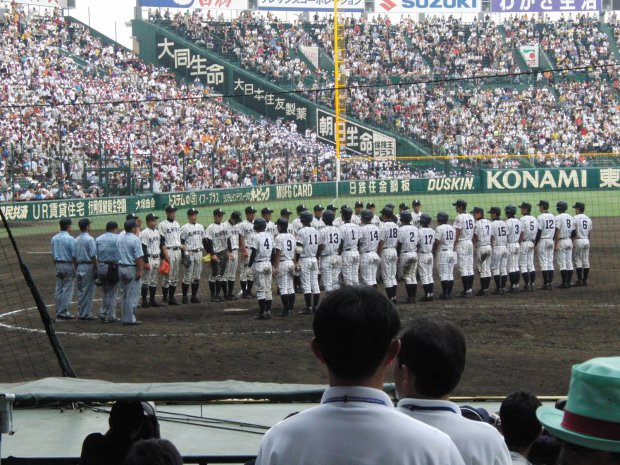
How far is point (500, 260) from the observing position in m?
18.6

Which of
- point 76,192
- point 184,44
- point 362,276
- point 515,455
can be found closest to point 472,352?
point 362,276

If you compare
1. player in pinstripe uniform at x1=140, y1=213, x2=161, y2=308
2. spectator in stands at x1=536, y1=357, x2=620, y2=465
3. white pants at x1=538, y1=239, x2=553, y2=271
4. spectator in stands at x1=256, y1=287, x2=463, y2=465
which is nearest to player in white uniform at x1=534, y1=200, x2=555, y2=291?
white pants at x1=538, y1=239, x2=553, y2=271

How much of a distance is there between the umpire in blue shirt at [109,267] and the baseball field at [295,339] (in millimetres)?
500

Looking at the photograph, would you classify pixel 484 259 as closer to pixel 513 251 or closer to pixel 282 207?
pixel 513 251

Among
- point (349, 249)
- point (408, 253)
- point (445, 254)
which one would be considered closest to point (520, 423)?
point (349, 249)

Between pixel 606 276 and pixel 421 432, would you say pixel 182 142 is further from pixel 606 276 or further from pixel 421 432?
pixel 421 432

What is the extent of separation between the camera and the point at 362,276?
17.3 meters

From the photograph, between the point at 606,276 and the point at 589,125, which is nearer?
the point at 606,276

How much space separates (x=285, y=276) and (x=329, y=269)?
1.09 m

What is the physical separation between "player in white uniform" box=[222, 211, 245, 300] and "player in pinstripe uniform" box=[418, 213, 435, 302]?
11.7 feet

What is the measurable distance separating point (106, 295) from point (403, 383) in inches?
503

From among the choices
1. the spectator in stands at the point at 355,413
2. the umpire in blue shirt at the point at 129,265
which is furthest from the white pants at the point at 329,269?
the spectator in stands at the point at 355,413

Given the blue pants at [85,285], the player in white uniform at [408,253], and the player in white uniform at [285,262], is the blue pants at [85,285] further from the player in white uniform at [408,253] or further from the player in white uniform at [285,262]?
the player in white uniform at [408,253]

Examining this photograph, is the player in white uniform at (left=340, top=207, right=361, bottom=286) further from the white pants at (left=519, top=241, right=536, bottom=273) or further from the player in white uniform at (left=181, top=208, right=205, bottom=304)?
the white pants at (left=519, top=241, right=536, bottom=273)
